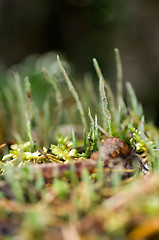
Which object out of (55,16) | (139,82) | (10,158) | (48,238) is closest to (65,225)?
(48,238)

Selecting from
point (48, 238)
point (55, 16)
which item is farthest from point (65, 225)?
point (55, 16)

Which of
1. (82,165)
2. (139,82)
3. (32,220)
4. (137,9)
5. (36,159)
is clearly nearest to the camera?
(32,220)

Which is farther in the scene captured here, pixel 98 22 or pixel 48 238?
pixel 98 22

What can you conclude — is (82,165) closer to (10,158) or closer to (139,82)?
(10,158)

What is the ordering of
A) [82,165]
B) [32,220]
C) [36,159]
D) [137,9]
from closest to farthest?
[32,220]
[82,165]
[36,159]
[137,9]

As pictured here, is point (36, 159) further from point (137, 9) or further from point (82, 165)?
point (137, 9)

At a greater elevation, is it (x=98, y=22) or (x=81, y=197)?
(x=98, y=22)

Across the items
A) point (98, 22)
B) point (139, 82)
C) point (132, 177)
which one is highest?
point (98, 22)
